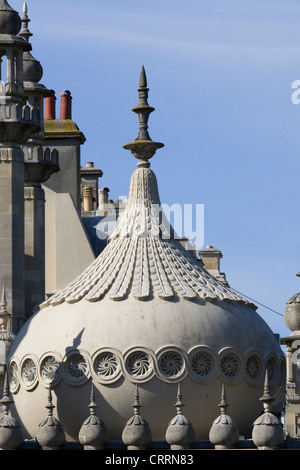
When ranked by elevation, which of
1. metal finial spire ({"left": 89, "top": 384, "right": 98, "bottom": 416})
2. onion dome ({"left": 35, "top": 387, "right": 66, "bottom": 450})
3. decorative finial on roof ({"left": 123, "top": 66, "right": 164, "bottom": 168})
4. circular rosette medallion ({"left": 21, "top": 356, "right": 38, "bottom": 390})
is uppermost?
decorative finial on roof ({"left": 123, "top": 66, "right": 164, "bottom": 168})

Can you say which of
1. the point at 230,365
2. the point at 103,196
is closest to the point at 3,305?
the point at 230,365

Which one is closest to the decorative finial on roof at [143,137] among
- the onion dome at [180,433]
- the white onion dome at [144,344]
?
the white onion dome at [144,344]

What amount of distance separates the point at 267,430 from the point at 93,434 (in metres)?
4.66

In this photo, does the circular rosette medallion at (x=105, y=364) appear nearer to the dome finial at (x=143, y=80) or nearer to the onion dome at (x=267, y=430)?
the onion dome at (x=267, y=430)

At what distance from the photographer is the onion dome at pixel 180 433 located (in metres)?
52.1

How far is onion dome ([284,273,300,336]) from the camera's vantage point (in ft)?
179

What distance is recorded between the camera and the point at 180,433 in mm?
52094

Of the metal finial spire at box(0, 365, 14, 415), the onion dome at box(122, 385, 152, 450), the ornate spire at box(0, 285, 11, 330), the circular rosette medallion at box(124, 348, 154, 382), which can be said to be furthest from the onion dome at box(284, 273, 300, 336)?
the ornate spire at box(0, 285, 11, 330)

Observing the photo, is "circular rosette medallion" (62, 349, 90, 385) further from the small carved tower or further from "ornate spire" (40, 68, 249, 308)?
the small carved tower

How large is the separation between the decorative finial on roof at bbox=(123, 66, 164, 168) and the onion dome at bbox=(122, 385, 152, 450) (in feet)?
29.0

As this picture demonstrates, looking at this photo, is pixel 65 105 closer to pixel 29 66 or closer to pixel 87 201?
pixel 87 201

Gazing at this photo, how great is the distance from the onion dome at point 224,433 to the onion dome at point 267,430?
575 millimetres

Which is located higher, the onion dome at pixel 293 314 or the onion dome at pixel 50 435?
the onion dome at pixel 293 314
